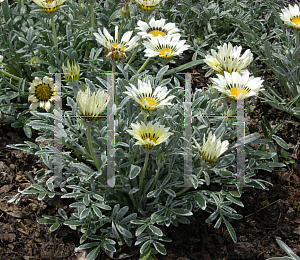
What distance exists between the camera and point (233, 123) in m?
1.91

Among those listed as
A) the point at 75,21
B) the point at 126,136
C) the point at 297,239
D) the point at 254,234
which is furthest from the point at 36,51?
the point at 297,239

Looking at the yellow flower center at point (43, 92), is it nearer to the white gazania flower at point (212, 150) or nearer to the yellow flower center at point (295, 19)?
the white gazania flower at point (212, 150)

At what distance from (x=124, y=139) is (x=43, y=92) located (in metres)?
0.61

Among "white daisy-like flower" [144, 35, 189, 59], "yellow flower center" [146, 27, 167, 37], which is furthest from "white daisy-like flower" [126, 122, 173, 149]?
"yellow flower center" [146, 27, 167, 37]

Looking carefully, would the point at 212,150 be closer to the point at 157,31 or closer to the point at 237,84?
the point at 237,84

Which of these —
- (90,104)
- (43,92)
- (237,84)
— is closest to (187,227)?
(237,84)

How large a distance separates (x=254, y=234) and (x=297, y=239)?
25cm

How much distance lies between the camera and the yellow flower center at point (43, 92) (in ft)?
7.09

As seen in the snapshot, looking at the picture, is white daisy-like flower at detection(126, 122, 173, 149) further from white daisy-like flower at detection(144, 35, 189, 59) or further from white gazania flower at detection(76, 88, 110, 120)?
white daisy-like flower at detection(144, 35, 189, 59)

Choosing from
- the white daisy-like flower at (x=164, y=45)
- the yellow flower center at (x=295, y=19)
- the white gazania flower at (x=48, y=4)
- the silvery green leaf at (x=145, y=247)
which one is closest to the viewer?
the silvery green leaf at (x=145, y=247)

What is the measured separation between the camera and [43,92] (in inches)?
85.1

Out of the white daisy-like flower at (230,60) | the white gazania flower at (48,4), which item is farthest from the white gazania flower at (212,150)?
the white gazania flower at (48,4)

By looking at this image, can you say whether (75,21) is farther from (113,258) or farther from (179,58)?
(113,258)

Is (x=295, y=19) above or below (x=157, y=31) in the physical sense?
above
